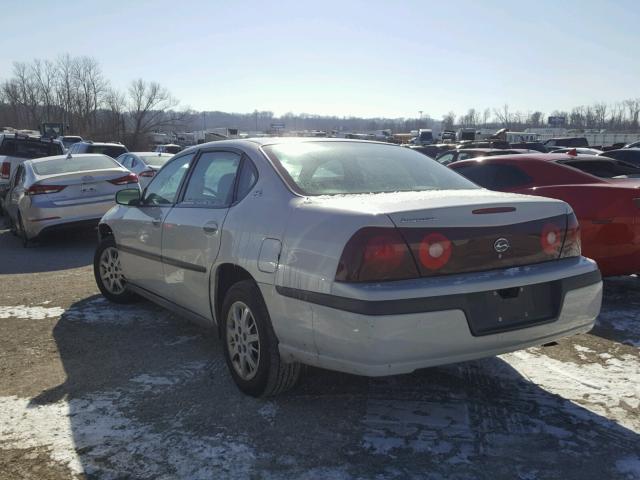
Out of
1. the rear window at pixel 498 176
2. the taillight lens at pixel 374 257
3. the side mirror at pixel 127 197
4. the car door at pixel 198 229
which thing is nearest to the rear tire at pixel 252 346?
the car door at pixel 198 229

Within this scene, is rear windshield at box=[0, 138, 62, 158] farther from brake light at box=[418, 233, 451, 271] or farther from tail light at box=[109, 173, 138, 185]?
brake light at box=[418, 233, 451, 271]

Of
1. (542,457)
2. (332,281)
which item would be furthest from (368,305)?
(542,457)

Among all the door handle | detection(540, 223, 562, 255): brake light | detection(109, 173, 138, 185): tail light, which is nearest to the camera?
detection(540, 223, 562, 255): brake light

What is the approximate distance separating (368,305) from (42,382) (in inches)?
97.2

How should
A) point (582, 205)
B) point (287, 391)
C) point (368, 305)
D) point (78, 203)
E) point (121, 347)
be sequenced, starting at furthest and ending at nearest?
1. point (78, 203)
2. point (582, 205)
3. point (121, 347)
4. point (287, 391)
5. point (368, 305)

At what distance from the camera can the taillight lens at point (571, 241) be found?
3348 millimetres

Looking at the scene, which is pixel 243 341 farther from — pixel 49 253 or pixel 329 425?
pixel 49 253

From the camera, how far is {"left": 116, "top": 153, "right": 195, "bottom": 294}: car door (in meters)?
4.63

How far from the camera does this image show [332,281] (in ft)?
9.33

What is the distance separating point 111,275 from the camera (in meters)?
5.78

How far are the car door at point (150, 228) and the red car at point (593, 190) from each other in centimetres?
342

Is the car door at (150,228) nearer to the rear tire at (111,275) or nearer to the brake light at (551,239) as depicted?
the rear tire at (111,275)

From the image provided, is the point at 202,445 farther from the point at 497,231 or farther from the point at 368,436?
the point at 497,231

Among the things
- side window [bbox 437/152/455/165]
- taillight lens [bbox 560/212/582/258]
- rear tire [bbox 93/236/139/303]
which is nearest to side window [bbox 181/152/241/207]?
rear tire [bbox 93/236/139/303]
